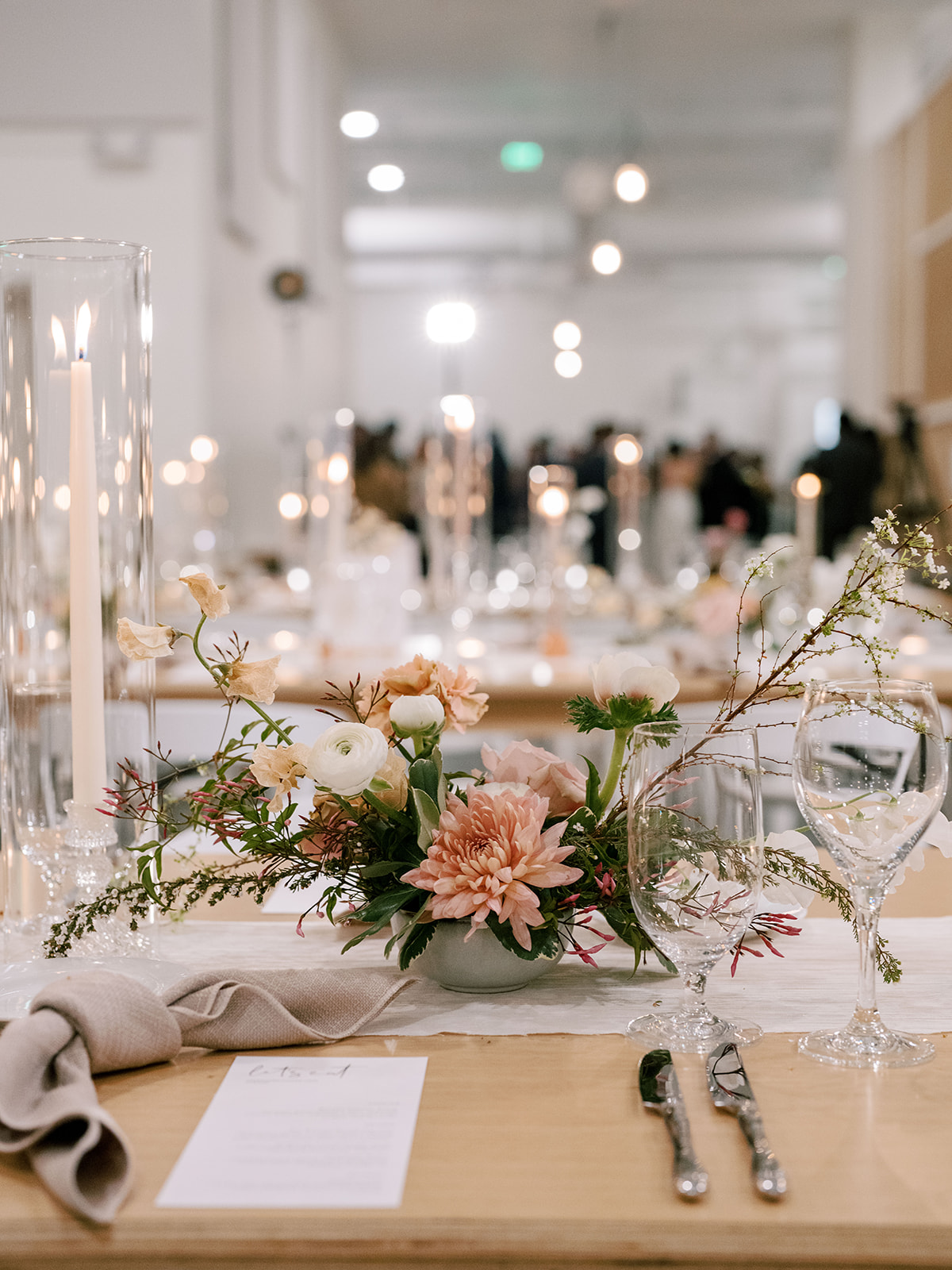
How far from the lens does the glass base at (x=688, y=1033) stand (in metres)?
0.75

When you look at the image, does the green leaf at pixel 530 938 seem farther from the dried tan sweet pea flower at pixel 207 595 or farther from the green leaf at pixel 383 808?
the dried tan sweet pea flower at pixel 207 595

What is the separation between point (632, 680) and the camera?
84 centimetres

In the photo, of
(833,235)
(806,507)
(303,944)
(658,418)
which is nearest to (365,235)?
(658,418)

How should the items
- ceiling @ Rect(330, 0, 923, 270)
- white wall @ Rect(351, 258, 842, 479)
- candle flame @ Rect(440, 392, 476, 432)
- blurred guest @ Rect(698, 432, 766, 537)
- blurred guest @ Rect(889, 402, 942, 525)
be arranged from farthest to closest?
white wall @ Rect(351, 258, 842, 479) < blurred guest @ Rect(698, 432, 766, 537) < ceiling @ Rect(330, 0, 923, 270) < blurred guest @ Rect(889, 402, 942, 525) < candle flame @ Rect(440, 392, 476, 432)

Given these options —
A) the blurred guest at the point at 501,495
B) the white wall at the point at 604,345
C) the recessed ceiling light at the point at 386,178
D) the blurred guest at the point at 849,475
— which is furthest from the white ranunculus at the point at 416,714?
the white wall at the point at 604,345

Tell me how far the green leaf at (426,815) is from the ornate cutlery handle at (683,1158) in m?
0.22

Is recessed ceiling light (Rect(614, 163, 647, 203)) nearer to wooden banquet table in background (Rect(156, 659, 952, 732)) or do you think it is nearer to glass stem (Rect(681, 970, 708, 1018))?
wooden banquet table in background (Rect(156, 659, 952, 732))

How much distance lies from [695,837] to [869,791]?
111 mm

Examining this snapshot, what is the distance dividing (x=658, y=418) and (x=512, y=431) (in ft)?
4.66

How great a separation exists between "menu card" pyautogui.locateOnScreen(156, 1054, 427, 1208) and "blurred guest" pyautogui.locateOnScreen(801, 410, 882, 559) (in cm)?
579

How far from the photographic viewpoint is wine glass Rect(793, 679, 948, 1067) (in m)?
0.74

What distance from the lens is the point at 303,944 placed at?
0.97 m

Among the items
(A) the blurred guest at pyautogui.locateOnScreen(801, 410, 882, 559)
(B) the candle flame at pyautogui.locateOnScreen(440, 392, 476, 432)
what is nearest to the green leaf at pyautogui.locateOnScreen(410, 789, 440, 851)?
(B) the candle flame at pyautogui.locateOnScreen(440, 392, 476, 432)

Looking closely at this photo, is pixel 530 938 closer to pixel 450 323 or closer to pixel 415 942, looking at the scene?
pixel 415 942
